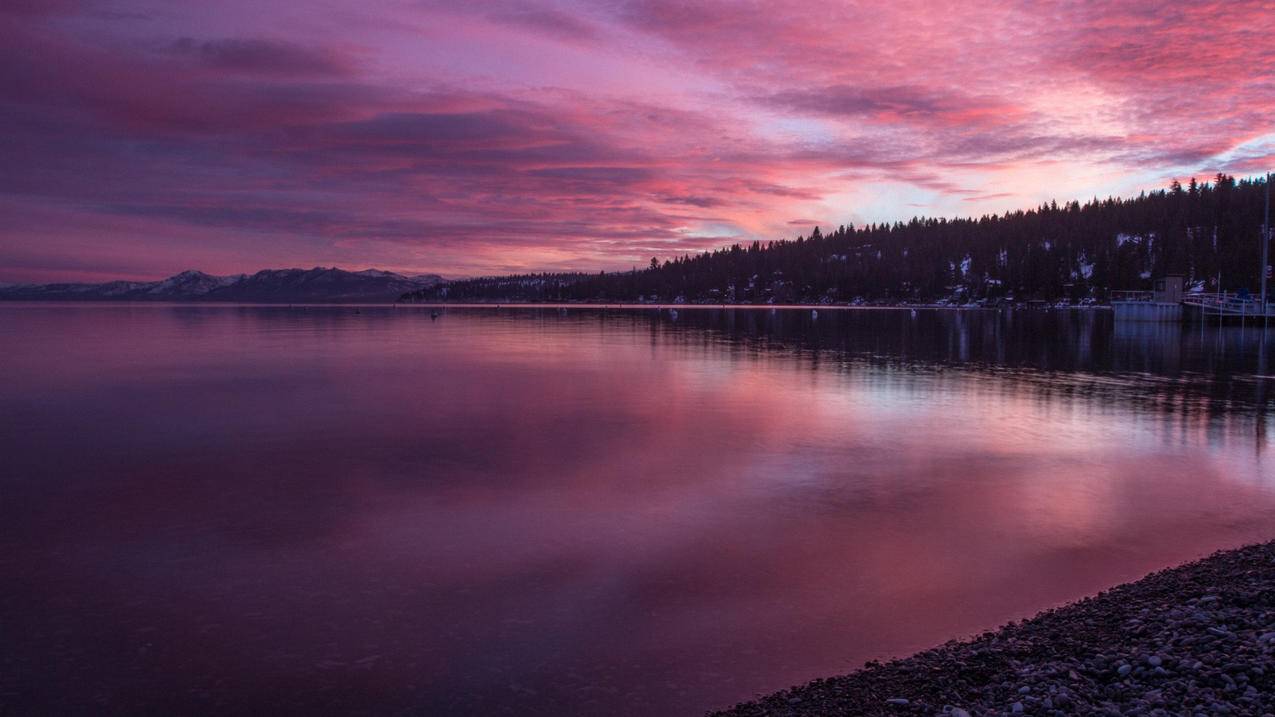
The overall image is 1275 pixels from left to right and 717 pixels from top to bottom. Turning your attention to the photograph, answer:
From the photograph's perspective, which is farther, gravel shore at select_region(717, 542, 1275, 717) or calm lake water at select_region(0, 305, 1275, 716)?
calm lake water at select_region(0, 305, 1275, 716)

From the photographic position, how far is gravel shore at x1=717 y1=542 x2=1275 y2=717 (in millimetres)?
7203

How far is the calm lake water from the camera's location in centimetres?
888

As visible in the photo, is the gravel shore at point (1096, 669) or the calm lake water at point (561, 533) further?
the calm lake water at point (561, 533)

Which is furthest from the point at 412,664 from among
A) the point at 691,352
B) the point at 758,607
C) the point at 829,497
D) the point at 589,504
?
the point at 691,352

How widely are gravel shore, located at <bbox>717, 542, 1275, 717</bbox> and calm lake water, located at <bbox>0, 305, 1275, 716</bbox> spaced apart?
69 centimetres

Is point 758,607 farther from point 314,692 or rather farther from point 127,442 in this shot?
point 127,442

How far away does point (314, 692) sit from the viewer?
8422 mm

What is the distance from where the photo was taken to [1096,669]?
7941 millimetres

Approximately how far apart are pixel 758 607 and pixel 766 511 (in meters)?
4.53

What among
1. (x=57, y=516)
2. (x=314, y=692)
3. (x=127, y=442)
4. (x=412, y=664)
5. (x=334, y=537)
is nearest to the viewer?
(x=314, y=692)

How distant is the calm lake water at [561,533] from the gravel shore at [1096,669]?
0.69 m

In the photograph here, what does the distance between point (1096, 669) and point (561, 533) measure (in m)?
8.22

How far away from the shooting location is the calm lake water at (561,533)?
8883 mm

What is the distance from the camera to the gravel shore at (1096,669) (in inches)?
284
